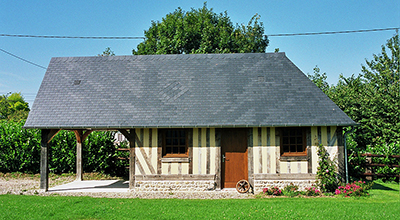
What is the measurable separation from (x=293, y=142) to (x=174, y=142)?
4.10 m

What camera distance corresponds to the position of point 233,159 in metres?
11.5

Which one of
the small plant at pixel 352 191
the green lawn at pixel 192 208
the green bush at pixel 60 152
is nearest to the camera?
the green lawn at pixel 192 208

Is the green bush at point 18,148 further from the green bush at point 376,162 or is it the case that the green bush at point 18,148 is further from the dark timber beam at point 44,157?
the green bush at point 376,162

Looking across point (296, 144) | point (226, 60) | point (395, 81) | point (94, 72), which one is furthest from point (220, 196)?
point (395, 81)

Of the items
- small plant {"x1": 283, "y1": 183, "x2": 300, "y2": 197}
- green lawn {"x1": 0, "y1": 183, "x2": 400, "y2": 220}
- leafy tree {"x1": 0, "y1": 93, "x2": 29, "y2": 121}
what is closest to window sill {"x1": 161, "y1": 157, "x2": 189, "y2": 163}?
green lawn {"x1": 0, "y1": 183, "x2": 400, "y2": 220}

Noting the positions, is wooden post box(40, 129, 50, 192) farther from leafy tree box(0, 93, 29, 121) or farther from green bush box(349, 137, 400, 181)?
leafy tree box(0, 93, 29, 121)

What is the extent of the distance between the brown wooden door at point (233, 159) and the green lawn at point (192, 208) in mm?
2005

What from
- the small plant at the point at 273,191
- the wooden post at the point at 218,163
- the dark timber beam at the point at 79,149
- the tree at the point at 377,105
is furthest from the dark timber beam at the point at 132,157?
the tree at the point at 377,105

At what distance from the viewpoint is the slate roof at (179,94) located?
438 inches

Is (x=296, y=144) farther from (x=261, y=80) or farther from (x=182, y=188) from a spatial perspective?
(x=182, y=188)

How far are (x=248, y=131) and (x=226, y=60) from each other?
3703 mm

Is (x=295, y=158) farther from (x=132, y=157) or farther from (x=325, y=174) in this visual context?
(x=132, y=157)

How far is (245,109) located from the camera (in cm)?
1149

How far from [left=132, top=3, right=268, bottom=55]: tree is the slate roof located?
9.56 meters
